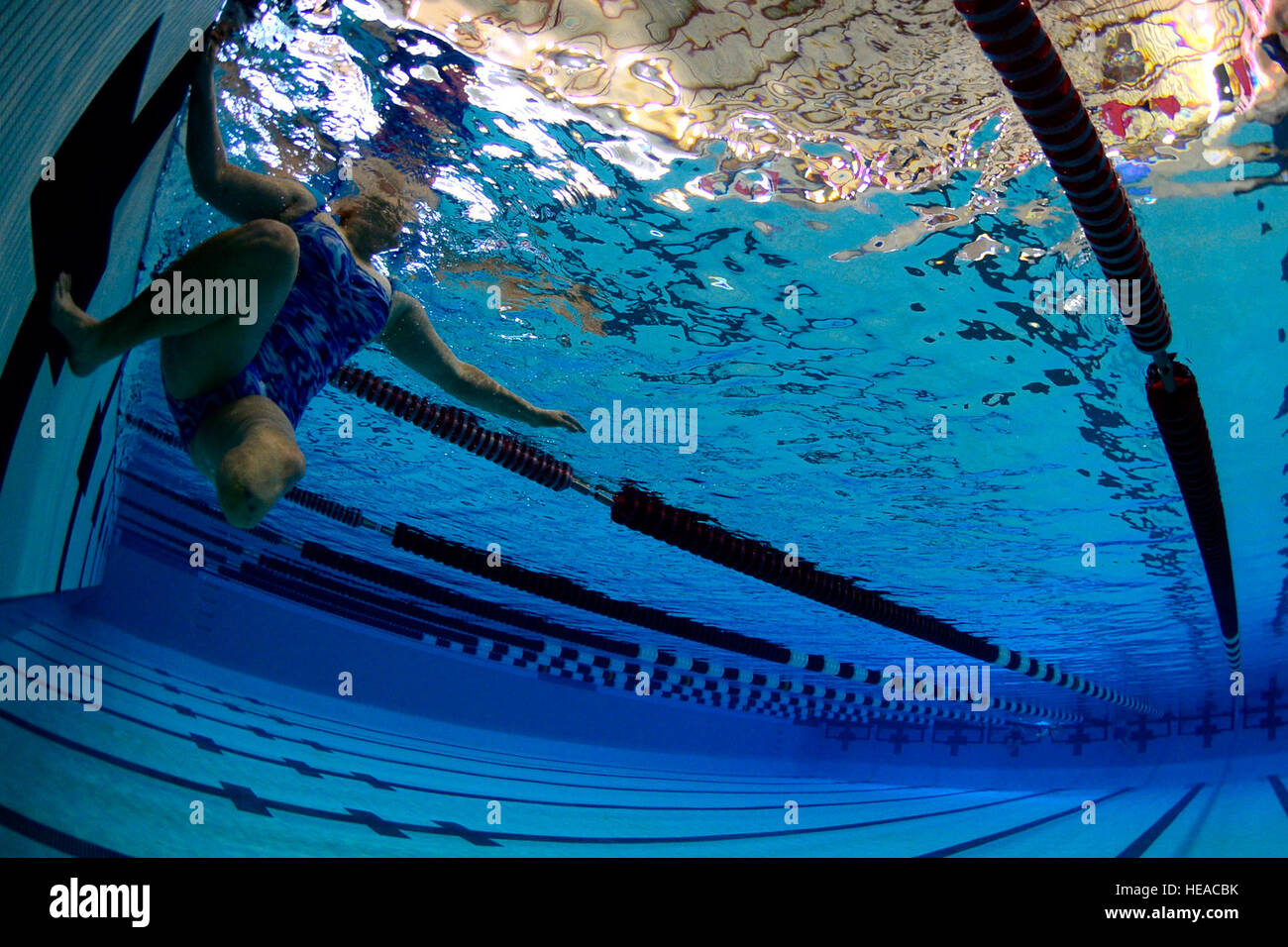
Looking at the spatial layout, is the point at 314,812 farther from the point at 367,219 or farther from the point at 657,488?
the point at 657,488

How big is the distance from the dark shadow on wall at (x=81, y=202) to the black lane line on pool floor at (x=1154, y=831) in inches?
329

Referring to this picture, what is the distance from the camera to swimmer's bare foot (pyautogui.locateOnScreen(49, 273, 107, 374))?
6.43 feet

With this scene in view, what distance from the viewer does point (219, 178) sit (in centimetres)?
228

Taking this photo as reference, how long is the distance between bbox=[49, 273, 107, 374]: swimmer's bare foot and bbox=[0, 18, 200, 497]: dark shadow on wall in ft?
0.41

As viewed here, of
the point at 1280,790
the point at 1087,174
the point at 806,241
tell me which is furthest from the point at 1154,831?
the point at 1087,174

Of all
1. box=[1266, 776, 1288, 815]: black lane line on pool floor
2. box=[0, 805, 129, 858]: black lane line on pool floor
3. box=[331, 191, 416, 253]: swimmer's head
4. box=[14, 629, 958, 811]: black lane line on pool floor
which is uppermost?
box=[331, 191, 416, 253]: swimmer's head

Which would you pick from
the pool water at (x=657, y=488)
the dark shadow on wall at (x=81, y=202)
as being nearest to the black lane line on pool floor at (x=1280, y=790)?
the pool water at (x=657, y=488)

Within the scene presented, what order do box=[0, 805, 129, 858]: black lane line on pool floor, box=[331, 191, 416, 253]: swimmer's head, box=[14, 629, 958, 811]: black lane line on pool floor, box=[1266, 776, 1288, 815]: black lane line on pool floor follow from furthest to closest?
1. box=[1266, 776, 1288, 815]: black lane line on pool floor
2. box=[14, 629, 958, 811]: black lane line on pool floor
3. box=[331, 191, 416, 253]: swimmer's head
4. box=[0, 805, 129, 858]: black lane line on pool floor

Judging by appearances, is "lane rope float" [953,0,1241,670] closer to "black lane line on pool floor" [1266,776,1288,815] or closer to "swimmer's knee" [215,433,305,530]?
"swimmer's knee" [215,433,305,530]

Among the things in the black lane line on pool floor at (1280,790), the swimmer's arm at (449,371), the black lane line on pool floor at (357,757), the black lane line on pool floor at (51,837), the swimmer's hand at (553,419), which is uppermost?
the swimmer's arm at (449,371)

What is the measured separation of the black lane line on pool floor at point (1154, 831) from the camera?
21.9 feet

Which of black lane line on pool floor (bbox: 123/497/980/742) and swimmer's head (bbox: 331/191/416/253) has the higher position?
swimmer's head (bbox: 331/191/416/253)

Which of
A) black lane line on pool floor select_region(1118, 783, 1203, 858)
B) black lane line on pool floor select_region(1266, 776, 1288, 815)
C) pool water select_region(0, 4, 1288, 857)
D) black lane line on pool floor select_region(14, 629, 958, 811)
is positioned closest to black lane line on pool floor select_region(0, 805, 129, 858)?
pool water select_region(0, 4, 1288, 857)

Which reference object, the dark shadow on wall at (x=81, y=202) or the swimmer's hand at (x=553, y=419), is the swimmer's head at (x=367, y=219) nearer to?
the dark shadow on wall at (x=81, y=202)
